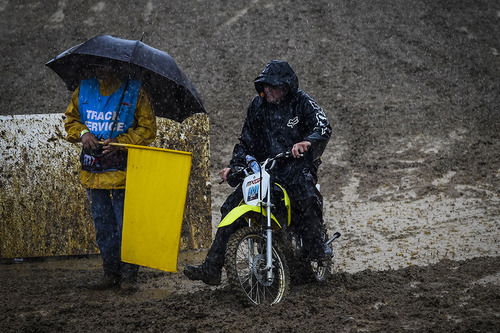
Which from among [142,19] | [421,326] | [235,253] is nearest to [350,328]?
[421,326]

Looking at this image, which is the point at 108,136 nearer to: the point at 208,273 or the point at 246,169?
the point at 246,169

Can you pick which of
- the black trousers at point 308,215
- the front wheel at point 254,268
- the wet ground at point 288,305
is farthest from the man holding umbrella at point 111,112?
the front wheel at point 254,268

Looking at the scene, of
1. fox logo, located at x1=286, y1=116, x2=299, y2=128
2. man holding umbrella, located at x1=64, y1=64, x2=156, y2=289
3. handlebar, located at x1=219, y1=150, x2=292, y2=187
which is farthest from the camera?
man holding umbrella, located at x1=64, y1=64, x2=156, y2=289

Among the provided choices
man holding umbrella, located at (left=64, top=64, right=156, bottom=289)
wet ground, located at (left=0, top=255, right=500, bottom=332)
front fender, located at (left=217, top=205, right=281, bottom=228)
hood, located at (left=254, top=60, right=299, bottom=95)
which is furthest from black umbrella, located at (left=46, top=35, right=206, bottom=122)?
wet ground, located at (left=0, top=255, right=500, bottom=332)

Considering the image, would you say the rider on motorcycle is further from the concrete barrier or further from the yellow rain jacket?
the concrete barrier

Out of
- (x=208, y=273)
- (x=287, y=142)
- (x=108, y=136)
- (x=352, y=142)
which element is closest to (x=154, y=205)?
(x=208, y=273)

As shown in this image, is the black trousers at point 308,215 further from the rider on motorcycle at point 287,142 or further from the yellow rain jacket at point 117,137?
the yellow rain jacket at point 117,137

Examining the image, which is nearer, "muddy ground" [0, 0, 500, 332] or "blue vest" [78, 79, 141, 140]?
"muddy ground" [0, 0, 500, 332]

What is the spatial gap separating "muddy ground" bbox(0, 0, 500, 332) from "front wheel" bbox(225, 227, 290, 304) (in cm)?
16

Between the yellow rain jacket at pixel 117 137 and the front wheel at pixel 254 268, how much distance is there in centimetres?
139

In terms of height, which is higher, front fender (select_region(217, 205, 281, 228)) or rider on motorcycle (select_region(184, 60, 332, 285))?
rider on motorcycle (select_region(184, 60, 332, 285))

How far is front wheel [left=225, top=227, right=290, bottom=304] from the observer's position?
13.5 feet

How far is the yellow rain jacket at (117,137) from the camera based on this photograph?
5.05 metres

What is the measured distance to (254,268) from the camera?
425 centimetres
